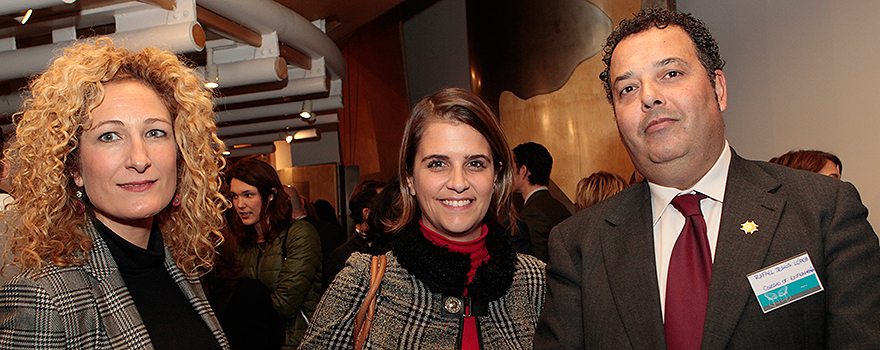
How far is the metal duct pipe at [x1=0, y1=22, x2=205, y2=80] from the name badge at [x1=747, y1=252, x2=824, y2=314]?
340cm

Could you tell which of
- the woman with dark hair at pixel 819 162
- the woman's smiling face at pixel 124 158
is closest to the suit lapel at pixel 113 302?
the woman's smiling face at pixel 124 158

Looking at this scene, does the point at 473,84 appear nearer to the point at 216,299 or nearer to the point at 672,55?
the point at 216,299

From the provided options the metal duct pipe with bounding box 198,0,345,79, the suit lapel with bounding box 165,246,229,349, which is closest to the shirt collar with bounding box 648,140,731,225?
the suit lapel with bounding box 165,246,229,349

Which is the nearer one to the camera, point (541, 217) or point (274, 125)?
point (541, 217)

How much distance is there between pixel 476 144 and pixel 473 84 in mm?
6290

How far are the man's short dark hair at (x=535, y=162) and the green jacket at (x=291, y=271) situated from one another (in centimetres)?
184

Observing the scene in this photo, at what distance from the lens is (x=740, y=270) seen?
1334 mm

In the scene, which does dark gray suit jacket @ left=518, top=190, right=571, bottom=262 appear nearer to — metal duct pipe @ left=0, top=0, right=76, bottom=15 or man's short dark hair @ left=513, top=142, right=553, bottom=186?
man's short dark hair @ left=513, top=142, right=553, bottom=186

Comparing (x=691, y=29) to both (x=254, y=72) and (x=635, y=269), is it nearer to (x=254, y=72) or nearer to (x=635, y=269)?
(x=635, y=269)

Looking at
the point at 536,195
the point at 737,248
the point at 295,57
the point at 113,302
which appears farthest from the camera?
the point at 295,57

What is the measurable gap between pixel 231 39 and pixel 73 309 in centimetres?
355

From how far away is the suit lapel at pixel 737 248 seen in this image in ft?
4.28

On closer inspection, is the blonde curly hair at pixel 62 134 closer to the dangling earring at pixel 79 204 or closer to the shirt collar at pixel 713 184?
the dangling earring at pixel 79 204

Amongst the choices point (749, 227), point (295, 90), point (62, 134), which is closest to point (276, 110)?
point (295, 90)
